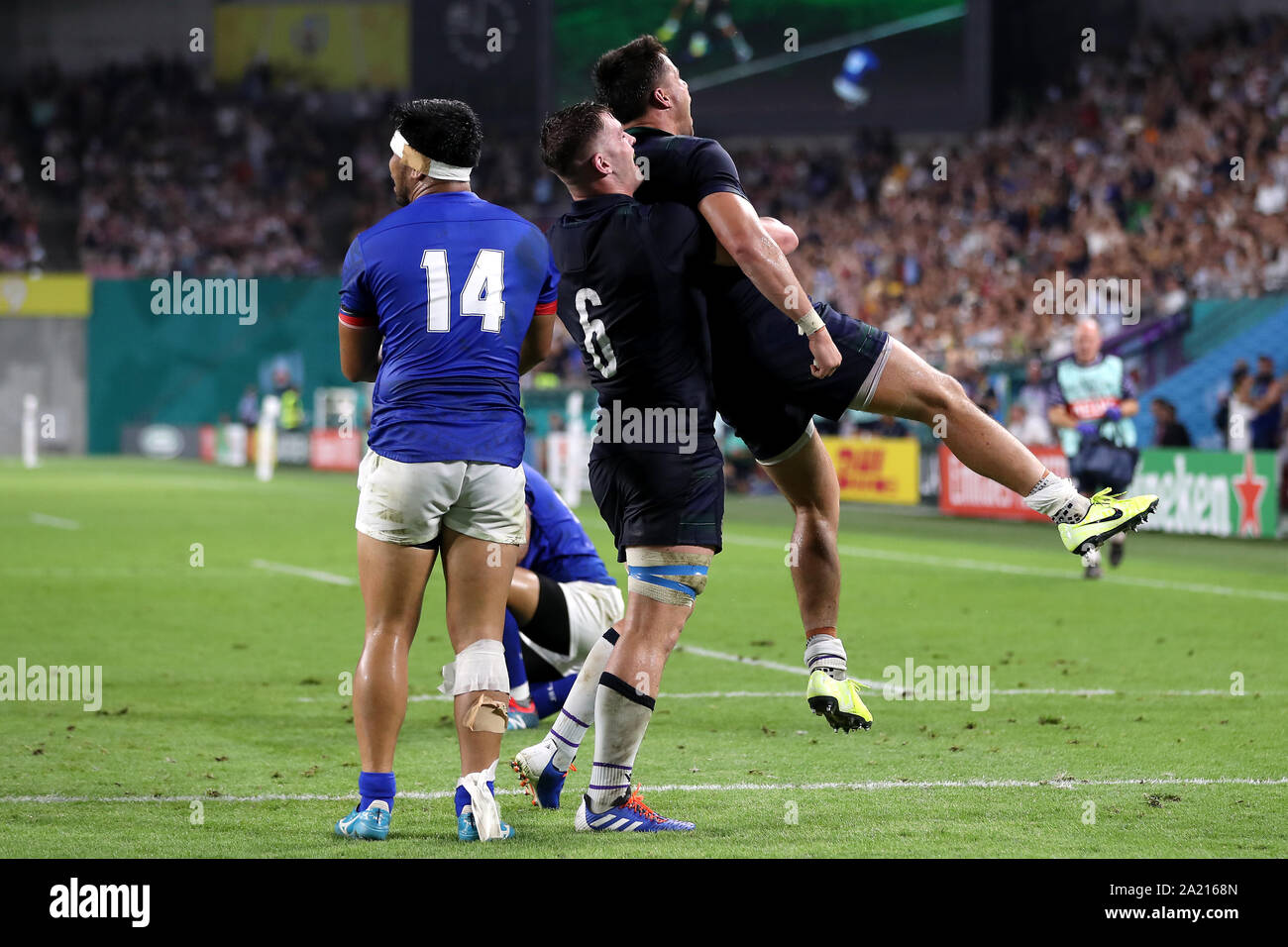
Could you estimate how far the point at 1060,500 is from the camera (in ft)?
18.3

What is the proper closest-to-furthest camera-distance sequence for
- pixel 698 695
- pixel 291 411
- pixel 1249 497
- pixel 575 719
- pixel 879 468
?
pixel 575 719 → pixel 698 695 → pixel 1249 497 → pixel 879 468 → pixel 291 411

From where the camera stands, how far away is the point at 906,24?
34.8 meters

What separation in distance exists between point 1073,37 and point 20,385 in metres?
29.7

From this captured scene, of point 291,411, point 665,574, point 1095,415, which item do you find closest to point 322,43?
point 291,411

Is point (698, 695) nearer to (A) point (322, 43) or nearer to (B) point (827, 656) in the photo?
(B) point (827, 656)

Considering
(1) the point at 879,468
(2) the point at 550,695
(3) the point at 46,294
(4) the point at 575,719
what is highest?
(3) the point at 46,294

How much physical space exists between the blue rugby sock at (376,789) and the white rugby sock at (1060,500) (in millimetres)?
2256

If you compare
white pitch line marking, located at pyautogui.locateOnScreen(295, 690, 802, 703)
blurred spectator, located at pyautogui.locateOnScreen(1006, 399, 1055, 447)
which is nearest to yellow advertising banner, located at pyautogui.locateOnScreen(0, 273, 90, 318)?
blurred spectator, located at pyautogui.locateOnScreen(1006, 399, 1055, 447)

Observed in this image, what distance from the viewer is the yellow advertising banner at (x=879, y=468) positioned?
78.8 feet

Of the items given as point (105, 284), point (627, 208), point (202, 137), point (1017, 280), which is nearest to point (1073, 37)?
point (1017, 280)

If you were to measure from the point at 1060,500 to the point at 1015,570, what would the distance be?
10.0 metres

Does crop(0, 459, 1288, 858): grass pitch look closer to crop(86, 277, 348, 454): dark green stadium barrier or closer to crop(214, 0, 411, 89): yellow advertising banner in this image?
crop(86, 277, 348, 454): dark green stadium barrier

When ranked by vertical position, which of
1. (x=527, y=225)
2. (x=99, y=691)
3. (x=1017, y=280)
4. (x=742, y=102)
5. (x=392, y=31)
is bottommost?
(x=99, y=691)
